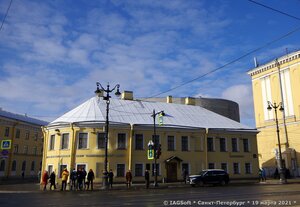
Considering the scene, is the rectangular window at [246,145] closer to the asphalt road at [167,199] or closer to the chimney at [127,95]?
the chimney at [127,95]

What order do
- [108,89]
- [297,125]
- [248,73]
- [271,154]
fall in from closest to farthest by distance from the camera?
1. [108,89]
2. [297,125]
3. [271,154]
4. [248,73]

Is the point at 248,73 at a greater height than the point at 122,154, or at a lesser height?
greater

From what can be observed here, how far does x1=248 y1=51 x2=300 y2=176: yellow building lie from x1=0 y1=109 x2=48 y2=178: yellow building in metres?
40.6

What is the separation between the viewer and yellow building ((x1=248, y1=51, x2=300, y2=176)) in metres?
47.5

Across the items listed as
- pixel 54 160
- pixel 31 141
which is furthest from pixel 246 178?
pixel 31 141

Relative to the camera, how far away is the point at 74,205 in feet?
44.3

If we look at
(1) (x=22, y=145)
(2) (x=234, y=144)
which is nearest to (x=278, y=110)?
(2) (x=234, y=144)

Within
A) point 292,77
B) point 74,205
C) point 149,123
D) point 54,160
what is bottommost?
point 74,205

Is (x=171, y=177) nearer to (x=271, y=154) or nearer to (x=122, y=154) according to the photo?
(x=122, y=154)

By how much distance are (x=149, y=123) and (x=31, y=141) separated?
32.0 metres

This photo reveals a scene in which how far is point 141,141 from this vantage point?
34438 mm

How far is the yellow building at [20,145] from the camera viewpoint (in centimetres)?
5081

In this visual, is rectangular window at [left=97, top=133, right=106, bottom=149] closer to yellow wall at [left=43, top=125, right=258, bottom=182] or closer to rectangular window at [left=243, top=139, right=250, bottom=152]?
yellow wall at [left=43, top=125, right=258, bottom=182]

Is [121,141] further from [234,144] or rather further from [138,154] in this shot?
[234,144]
